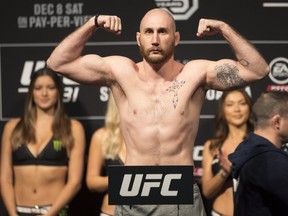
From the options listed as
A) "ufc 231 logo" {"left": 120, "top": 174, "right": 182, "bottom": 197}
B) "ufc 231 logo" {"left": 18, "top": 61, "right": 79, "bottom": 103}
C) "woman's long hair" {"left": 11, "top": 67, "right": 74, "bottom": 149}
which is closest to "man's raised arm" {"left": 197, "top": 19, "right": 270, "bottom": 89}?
"ufc 231 logo" {"left": 120, "top": 174, "right": 182, "bottom": 197}

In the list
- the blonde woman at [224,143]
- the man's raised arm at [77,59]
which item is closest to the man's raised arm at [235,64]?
the man's raised arm at [77,59]

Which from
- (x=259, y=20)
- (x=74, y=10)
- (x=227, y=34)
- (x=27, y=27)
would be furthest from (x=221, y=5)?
(x=227, y=34)

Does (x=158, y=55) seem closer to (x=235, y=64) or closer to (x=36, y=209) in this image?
(x=235, y=64)

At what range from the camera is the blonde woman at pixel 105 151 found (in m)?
3.96

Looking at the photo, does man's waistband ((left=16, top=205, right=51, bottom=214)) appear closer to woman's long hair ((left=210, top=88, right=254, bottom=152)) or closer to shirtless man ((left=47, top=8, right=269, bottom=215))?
woman's long hair ((left=210, top=88, right=254, bottom=152))

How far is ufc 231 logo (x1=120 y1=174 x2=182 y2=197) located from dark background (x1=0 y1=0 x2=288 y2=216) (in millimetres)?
1885

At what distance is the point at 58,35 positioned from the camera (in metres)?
4.32

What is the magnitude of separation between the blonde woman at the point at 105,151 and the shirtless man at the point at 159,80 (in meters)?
1.14

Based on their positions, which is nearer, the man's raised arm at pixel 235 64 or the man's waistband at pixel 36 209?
the man's raised arm at pixel 235 64

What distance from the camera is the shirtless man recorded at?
2717 mm

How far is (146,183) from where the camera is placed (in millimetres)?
2408

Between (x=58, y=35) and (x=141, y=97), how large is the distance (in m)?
1.70

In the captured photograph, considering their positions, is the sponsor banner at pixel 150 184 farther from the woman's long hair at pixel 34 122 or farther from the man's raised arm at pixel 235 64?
the woman's long hair at pixel 34 122

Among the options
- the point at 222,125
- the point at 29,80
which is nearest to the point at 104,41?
the point at 29,80
